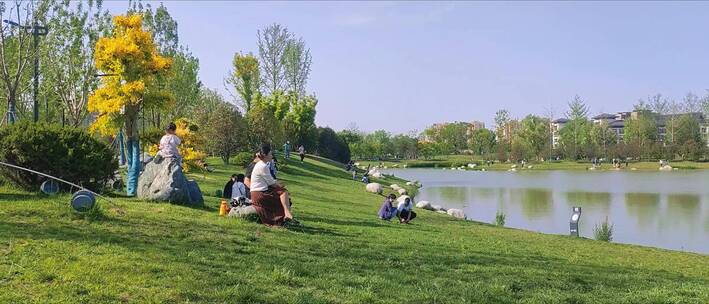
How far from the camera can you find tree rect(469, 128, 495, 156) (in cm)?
11000

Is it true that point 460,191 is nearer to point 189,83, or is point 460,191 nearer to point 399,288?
point 189,83

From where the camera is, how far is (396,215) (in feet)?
49.0

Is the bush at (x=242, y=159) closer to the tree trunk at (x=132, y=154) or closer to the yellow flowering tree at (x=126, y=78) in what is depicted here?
the tree trunk at (x=132, y=154)

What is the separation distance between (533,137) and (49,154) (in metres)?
93.9

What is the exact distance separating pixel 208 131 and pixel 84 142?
64.0 ft

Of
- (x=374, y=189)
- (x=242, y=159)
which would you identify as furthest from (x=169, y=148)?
(x=374, y=189)

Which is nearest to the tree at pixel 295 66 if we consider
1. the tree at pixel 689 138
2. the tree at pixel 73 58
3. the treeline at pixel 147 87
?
the treeline at pixel 147 87

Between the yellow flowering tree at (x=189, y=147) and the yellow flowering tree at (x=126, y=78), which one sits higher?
the yellow flowering tree at (x=126, y=78)

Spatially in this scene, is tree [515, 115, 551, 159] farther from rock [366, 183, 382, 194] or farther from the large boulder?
the large boulder

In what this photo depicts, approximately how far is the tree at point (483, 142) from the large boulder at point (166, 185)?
10204 centimetres

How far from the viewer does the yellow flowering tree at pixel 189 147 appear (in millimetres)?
20969

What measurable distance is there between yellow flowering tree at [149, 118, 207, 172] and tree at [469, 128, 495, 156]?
301 feet

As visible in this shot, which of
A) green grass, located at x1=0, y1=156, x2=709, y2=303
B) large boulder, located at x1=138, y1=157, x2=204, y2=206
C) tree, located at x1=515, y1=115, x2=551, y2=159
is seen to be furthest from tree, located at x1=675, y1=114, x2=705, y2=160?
large boulder, located at x1=138, y1=157, x2=204, y2=206

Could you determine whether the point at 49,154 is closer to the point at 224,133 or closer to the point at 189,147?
the point at 189,147
